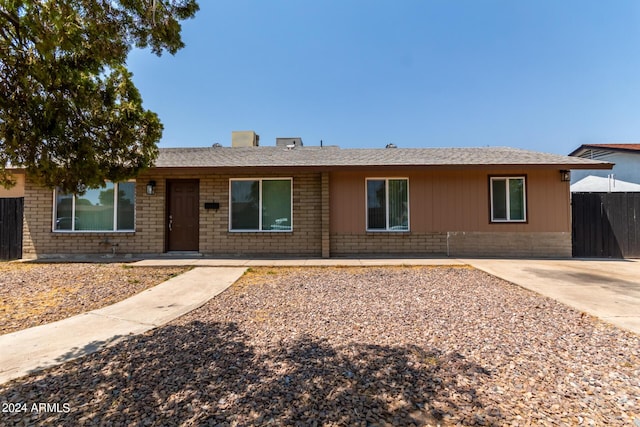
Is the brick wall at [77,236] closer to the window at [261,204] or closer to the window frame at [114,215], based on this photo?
the window frame at [114,215]

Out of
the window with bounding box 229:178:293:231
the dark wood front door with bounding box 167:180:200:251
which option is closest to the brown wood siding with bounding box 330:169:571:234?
the window with bounding box 229:178:293:231

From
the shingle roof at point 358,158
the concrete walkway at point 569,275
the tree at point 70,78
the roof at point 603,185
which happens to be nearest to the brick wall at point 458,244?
the concrete walkway at point 569,275

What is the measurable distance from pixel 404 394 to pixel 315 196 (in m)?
7.22

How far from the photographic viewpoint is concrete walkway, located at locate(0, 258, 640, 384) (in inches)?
118

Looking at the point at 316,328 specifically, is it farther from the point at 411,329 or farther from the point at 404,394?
the point at 404,394

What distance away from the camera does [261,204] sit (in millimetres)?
9195

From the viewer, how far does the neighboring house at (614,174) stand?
13094mm

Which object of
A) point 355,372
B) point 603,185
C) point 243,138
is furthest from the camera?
point 243,138

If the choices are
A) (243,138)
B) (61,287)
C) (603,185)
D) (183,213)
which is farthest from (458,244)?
(243,138)

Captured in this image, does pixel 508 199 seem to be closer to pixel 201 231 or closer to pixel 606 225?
pixel 606 225

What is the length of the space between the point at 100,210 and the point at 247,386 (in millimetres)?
9338

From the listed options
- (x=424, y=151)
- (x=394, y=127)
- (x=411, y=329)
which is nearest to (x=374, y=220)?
(x=424, y=151)

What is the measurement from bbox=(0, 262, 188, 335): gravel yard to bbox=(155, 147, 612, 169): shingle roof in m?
3.41

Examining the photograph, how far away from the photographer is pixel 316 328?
3545 mm
